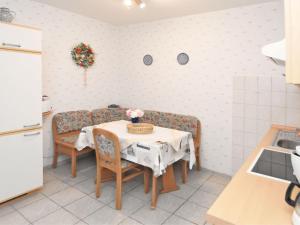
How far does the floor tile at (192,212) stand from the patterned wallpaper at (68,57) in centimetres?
225

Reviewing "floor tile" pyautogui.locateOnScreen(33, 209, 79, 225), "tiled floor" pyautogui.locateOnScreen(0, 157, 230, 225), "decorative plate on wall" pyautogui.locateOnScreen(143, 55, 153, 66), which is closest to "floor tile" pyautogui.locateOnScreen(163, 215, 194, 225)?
"tiled floor" pyautogui.locateOnScreen(0, 157, 230, 225)

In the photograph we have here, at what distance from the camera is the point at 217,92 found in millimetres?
3197

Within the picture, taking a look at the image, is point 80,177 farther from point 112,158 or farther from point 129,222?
point 129,222

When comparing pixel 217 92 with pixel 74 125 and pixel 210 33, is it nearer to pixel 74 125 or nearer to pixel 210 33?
pixel 210 33

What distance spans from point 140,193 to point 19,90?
6.03 ft

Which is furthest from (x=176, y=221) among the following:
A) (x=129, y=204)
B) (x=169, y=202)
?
(x=129, y=204)

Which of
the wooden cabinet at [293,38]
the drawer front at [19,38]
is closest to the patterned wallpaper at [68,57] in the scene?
the drawer front at [19,38]

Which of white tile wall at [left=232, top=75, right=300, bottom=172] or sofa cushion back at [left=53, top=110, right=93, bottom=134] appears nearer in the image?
white tile wall at [left=232, top=75, right=300, bottom=172]

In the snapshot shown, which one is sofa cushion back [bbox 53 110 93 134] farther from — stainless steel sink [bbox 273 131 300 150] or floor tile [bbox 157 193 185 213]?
stainless steel sink [bbox 273 131 300 150]

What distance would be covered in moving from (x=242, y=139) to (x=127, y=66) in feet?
8.13

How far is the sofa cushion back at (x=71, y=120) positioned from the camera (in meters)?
3.32

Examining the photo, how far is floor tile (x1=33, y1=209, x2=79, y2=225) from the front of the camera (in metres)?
2.12

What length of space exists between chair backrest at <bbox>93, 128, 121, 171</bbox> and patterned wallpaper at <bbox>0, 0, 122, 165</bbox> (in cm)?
131

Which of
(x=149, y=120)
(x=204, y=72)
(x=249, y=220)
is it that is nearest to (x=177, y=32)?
(x=204, y=72)
